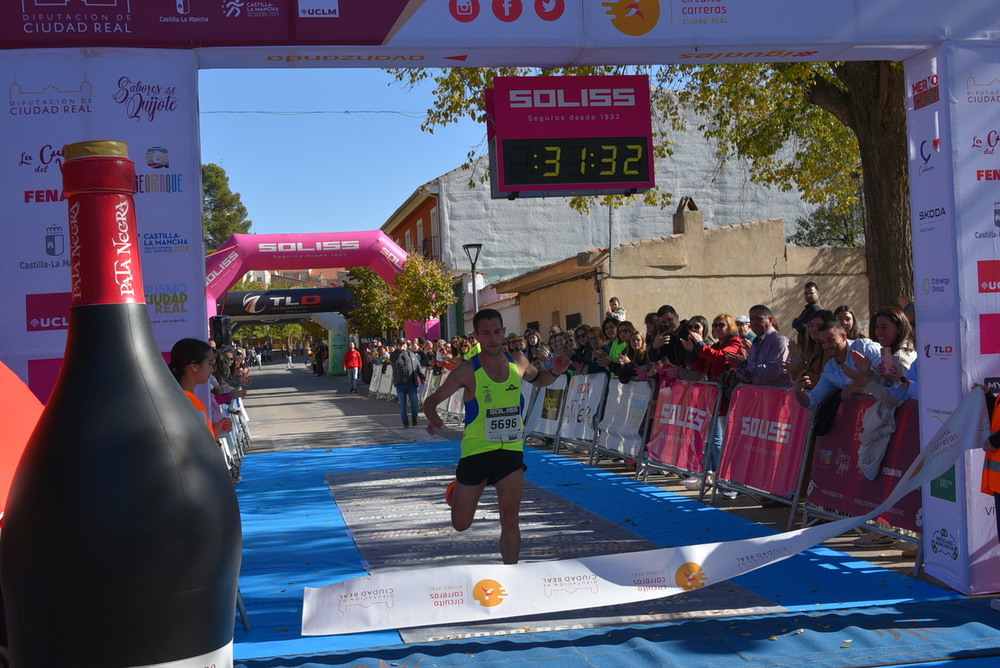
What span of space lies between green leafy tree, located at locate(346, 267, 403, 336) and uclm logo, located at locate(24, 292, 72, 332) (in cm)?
3167

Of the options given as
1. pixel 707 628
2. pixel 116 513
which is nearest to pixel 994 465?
pixel 707 628

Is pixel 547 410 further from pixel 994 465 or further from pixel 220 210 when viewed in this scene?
pixel 220 210

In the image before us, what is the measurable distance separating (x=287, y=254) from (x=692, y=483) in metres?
16.8

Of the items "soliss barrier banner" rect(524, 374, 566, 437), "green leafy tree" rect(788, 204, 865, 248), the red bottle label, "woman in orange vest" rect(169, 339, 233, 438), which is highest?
"green leafy tree" rect(788, 204, 865, 248)

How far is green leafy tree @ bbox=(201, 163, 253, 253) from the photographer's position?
283ft

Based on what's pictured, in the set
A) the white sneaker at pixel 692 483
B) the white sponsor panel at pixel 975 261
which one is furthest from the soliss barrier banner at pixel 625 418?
the white sponsor panel at pixel 975 261

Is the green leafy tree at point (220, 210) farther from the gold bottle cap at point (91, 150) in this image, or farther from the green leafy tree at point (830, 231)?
the gold bottle cap at point (91, 150)

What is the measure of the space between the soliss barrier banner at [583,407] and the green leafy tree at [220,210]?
76042 mm

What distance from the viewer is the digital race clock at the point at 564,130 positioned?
23.1 feet

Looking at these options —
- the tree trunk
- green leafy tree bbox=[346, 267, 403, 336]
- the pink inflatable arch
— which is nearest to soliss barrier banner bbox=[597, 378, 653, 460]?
the tree trunk

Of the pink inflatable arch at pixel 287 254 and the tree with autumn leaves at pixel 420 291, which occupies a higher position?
the pink inflatable arch at pixel 287 254

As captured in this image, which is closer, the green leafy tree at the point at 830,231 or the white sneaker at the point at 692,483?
the white sneaker at the point at 692,483

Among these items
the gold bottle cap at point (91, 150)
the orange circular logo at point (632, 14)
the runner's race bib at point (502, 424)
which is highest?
the orange circular logo at point (632, 14)

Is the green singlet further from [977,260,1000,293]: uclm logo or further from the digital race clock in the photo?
[977,260,1000,293]: uclm logo
